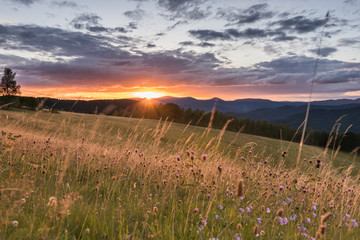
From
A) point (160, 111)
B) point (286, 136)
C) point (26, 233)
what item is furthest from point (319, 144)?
point (26, 233)

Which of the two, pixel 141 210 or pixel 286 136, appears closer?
pixel 141 210

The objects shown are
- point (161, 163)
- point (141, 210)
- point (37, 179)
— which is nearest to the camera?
point (141, 210)

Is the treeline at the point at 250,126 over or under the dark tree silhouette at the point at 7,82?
under

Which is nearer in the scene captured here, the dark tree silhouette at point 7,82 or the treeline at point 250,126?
the treeline at point 250,126

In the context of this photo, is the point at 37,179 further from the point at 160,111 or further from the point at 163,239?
the point at 160,111

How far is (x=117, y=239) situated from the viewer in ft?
9.77

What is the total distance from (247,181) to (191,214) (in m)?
2.35

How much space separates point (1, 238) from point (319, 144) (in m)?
72.5

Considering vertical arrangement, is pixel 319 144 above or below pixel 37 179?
below

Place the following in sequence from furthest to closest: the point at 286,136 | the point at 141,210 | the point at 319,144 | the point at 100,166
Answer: the point at 286,136 < the point at 319,144 < the point at 100,166 < the point at 141,210

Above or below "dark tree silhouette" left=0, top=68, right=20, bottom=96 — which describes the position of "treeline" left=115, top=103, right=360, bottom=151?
below

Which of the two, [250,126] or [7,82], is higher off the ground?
[7,82]

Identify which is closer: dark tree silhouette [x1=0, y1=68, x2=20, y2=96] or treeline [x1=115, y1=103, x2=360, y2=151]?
treeline [x1=115, y1=103, x2=360, y2=151]

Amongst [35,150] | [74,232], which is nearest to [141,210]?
[74,232]
